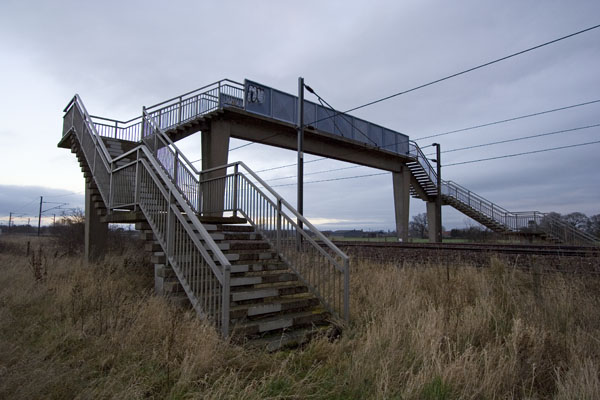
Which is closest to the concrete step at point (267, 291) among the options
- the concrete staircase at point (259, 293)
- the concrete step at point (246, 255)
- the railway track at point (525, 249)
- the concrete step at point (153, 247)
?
the concrete staircase at point (259, 293)

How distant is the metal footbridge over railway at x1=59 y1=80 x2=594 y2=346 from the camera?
582 cm

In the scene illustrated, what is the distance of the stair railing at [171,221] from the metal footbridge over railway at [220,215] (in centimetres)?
2

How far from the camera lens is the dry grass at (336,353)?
3512 mm

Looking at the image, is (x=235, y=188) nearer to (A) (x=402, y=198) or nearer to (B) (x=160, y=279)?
(B) (x=160, y=279)

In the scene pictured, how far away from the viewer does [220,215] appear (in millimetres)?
9641

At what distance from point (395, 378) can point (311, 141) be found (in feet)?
58.6

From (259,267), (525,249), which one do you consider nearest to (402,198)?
(525,249)

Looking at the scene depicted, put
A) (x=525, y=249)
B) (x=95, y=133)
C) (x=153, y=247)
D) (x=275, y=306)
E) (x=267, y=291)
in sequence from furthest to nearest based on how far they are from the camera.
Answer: (x=525, y=249) → (x=95, y=133) → (x=153, y=247) → (x=267, y=291) → (x=275, y=306)

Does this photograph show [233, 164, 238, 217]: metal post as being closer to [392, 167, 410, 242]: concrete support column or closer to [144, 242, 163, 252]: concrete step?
[144, 242, 163, 252]: concrete step

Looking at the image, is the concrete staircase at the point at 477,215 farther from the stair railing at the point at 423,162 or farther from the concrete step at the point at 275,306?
the concrete step at the point at 275,306

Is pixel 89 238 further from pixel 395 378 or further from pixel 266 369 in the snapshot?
pixel 395 378

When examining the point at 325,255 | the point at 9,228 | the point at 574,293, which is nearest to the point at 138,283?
the point at 325,255

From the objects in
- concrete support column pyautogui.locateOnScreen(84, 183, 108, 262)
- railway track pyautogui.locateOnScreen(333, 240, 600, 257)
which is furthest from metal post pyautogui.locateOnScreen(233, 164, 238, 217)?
railway track pyautogui.locateOnScreen(333, 240, 600, 257)

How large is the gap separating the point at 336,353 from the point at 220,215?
5700mm
